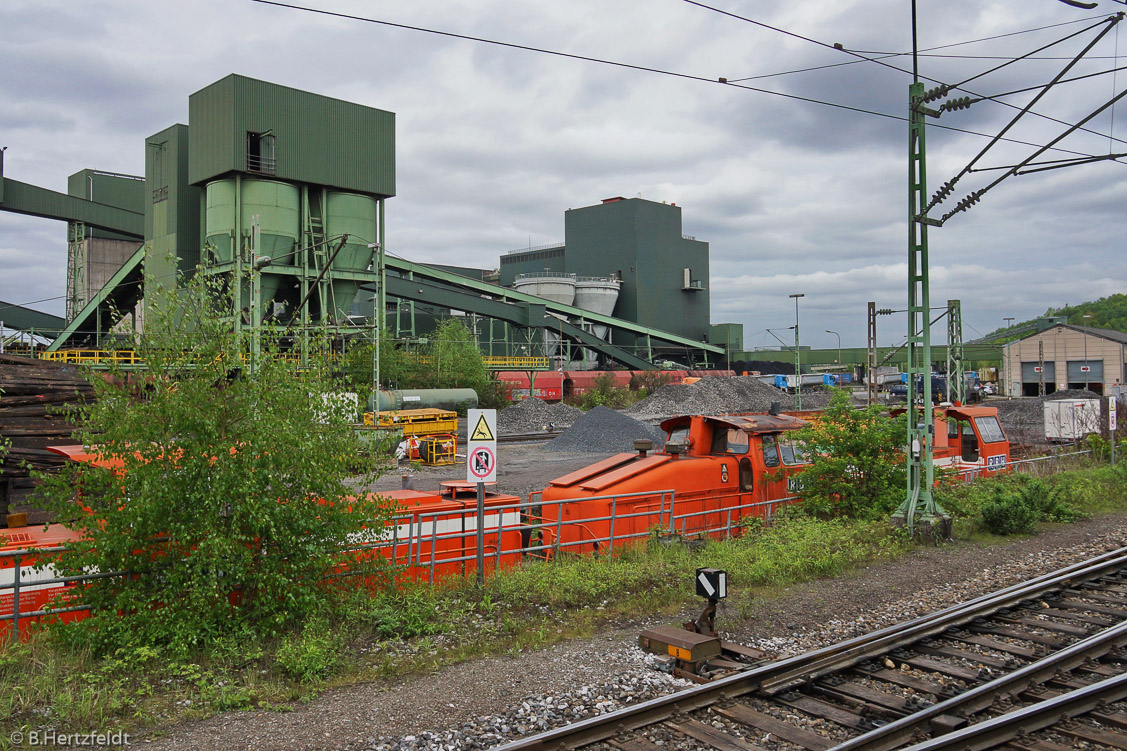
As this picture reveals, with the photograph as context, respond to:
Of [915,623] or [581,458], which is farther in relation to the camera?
[581,458]

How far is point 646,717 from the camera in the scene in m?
6.24

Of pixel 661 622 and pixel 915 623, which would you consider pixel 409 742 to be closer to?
pixel 661 622

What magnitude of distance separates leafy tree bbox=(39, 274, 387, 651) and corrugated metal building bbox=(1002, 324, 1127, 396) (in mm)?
72366

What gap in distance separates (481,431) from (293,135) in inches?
1657

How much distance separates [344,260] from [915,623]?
46.0m

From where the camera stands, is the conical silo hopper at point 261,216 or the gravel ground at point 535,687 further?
the conical silo hopper at point 261,216

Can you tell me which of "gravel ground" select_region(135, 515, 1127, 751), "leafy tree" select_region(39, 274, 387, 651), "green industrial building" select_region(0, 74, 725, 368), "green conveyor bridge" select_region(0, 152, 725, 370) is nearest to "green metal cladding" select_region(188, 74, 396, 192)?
"green industrial building" select_region(0, 74, 725, 368)

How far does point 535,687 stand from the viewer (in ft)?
22.6

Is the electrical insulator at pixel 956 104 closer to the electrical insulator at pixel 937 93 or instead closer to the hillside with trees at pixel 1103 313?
the electrical insulator at pixel 937 93

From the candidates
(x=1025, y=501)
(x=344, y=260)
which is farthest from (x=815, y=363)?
(x=1025, y=501)

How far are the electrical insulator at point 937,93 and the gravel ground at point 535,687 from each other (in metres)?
7.92

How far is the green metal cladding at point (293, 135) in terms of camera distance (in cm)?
4419

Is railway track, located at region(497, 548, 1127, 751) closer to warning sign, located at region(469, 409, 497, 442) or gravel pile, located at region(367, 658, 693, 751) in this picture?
gravel pile, located at region(367, 658, 693, 751)

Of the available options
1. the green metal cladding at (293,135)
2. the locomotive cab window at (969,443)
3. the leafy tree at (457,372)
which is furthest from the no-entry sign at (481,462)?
the leafy tree at (457,372)
